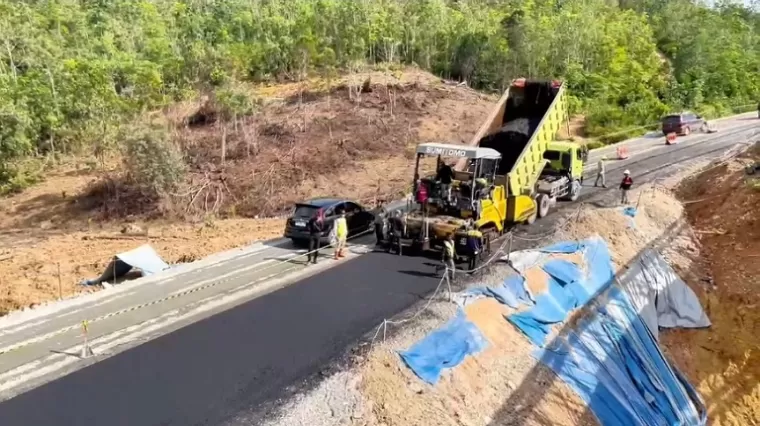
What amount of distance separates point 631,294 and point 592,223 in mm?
3484

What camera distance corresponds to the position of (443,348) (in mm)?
11945

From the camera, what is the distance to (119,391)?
10555mm

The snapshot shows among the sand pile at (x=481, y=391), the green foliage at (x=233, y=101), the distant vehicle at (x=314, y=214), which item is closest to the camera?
the sand pile at (x=481, y=391)

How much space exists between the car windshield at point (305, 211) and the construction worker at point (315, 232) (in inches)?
8.7

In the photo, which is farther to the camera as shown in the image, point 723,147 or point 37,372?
point 723,147

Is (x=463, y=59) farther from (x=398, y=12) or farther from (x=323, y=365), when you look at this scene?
(x=323, y=365)

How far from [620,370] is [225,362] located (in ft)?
26.3

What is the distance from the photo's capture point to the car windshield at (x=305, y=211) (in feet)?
61.4

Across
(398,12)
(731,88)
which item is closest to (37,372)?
(398,12)

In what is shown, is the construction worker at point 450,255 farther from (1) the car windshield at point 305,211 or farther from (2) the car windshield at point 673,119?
(2) the car windshield at point 673,119

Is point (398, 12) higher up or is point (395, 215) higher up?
point (398, 12)

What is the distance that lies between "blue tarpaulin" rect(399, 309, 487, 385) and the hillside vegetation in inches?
797

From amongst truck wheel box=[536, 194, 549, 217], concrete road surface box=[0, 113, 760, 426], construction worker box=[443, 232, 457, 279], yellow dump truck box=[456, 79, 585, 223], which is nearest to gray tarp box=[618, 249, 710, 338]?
concrete road surface box=[0, 113, 760, 426]

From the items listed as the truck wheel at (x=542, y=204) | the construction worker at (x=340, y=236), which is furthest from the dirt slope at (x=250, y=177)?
the truck wheel at (x=542, y=204)
